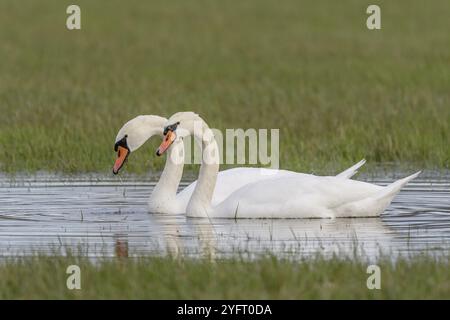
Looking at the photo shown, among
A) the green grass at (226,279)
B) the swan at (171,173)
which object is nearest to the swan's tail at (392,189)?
the swan at (171,173)

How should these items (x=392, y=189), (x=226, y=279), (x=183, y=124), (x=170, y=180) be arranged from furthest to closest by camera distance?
(x=170, y=180) → (x=183, y=124) → (x=392, y=189) → (x=226, y=279)

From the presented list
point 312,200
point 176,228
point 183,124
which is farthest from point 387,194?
point 183,124

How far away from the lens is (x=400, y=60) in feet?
88.5

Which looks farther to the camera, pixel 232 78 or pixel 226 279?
pixel 232 78

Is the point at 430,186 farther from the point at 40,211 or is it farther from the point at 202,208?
the point at 40,211

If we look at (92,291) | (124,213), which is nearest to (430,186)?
(124,213)

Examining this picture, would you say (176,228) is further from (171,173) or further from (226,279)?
(226,279)

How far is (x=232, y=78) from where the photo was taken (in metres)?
25.0

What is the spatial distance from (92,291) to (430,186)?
6.11m

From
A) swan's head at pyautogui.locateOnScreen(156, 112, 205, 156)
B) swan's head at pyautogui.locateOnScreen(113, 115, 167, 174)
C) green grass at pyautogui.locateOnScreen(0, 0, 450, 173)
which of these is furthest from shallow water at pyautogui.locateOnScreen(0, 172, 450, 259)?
green grass at pyautogui.locateOnScreen(0, 0, 450, 173)

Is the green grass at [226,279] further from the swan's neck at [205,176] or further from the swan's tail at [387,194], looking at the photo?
the swan's neck at [205,176]

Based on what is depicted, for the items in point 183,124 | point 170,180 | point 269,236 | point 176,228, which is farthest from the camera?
point 170,180

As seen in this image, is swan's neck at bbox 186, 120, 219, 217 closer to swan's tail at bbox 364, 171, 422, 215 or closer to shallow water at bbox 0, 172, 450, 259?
shallow water at bbox 0, 172, 450, 259

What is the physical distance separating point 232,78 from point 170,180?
1214 centimetres
